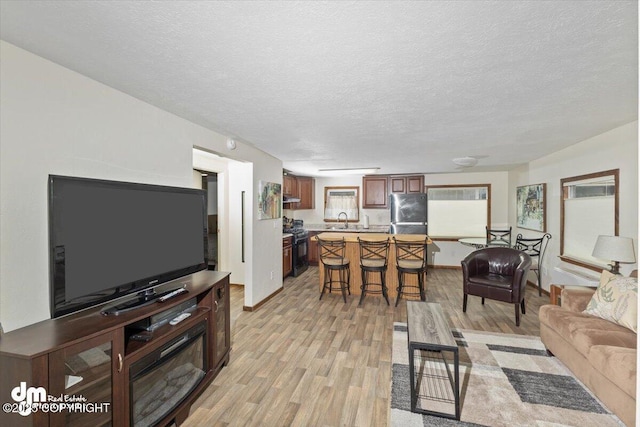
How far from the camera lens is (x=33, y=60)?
61.5 inches

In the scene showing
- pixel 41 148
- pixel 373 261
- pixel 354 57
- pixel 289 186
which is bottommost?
pixel 373 261

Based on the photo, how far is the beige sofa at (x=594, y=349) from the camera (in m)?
1.81

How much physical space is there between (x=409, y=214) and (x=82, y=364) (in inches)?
241

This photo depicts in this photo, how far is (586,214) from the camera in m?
3.68

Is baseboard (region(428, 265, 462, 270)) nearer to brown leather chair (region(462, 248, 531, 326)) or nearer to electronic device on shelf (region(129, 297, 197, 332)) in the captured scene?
brown leather chair (region(462, 248, 531, 326))

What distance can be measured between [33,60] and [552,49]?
2.92 meters

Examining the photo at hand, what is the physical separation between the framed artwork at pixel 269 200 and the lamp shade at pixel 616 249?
4.01 meters

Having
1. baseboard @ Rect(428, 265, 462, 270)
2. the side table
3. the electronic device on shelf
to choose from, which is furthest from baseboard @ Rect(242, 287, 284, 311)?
baseboard @ Rect(428, 265, 462, 270)

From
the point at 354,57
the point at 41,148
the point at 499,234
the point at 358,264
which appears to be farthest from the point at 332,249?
→ the point at 499,234

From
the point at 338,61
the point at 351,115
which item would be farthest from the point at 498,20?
the point at 351,115

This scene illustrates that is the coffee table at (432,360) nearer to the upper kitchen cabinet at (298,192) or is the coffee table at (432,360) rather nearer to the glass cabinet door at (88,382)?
the glass cabinet door at (88,382)

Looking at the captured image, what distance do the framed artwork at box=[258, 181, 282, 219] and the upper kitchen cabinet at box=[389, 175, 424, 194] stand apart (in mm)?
3177

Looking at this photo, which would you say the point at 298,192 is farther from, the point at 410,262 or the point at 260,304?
the point at 410,262

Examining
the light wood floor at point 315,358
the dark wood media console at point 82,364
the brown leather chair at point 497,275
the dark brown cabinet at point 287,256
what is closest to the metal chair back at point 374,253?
the light wood floor at point 315,358
